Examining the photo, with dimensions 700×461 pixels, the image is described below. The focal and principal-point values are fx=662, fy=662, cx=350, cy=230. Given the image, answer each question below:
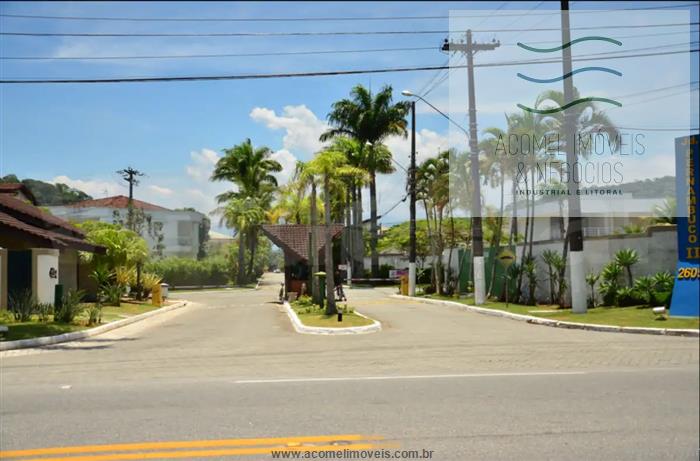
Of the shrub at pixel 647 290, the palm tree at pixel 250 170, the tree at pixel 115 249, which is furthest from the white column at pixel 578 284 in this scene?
the palm tree at pixel 250 170

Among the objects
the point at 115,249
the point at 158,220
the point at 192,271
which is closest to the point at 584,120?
the point at 115,249

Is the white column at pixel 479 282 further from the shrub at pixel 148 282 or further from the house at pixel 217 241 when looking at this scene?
the house at pixel 217 241

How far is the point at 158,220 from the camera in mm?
57312

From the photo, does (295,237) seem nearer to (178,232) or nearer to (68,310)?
(68,310)

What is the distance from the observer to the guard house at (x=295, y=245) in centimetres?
3350

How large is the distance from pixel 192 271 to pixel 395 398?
51.3 m

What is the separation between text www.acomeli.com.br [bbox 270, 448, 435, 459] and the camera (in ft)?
17.4

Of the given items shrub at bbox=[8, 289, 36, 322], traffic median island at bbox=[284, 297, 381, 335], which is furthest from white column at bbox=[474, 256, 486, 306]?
shrub at bbox=[8, 289, 36, 322]

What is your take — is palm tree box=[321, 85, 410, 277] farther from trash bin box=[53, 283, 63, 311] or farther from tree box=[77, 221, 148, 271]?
trash bin box=[53, 283, 63, 311]

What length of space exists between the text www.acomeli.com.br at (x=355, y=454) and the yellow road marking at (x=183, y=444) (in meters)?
0.29

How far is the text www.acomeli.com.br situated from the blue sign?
93.5 inches

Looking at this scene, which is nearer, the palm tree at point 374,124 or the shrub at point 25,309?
the shrub at point 25,309

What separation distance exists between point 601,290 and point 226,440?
42.8ft

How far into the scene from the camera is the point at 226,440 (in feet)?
19.3
